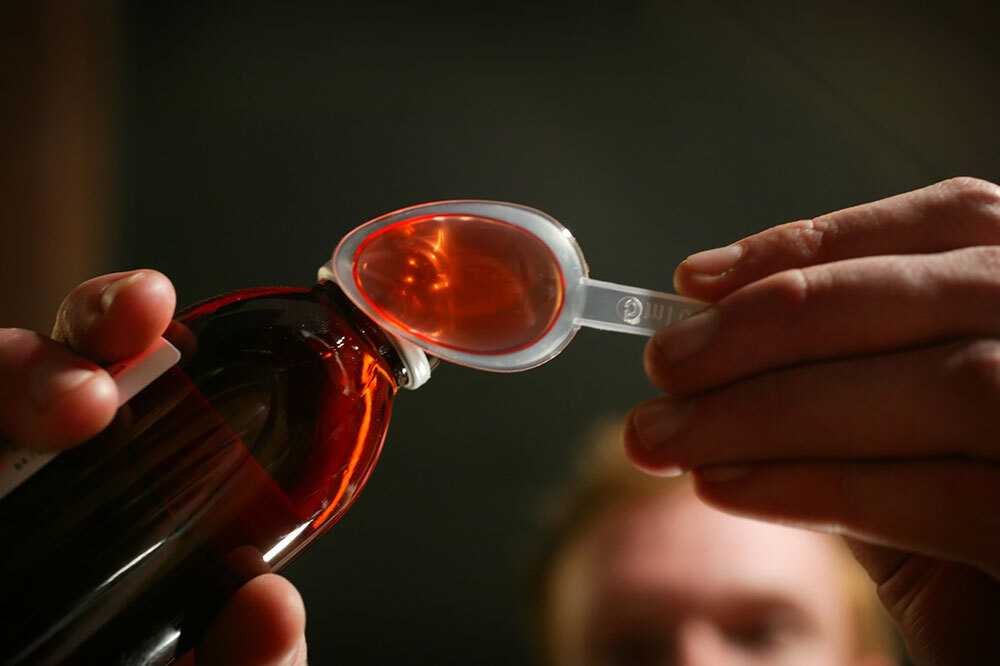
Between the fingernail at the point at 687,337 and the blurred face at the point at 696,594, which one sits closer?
the fingernail at the point at 687,337

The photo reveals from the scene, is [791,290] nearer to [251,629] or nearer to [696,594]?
[251,629]

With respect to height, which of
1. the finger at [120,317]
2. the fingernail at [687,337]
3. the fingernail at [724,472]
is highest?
the fingernail at [687,337]

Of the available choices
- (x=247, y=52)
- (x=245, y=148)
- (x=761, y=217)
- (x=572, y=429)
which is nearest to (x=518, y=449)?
(x=572, y=429)

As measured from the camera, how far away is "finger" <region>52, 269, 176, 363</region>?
0.42 meters

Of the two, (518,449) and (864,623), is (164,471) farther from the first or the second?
(864,623)

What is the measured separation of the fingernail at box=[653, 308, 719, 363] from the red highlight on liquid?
0.08 meters

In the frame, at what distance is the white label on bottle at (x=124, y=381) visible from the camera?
0.38 metres

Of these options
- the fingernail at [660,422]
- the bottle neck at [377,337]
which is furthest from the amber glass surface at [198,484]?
the fingernail at [660,422]

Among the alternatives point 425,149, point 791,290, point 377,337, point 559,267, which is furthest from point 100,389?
point 425,149

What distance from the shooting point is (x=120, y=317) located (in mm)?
418

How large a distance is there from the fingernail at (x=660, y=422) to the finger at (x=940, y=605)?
0.25m

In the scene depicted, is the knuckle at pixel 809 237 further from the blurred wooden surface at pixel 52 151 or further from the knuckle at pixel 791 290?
the blurred wooden surface at pixel 52 151

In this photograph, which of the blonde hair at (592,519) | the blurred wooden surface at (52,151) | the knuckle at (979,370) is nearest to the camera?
the knuckle at (979,370)

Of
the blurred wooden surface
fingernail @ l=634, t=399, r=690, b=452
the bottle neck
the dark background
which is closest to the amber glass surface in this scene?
the bottle neck
